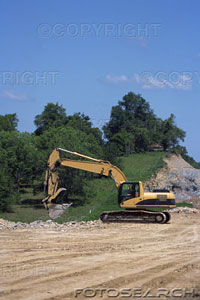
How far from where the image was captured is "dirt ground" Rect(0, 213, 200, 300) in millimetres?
9125

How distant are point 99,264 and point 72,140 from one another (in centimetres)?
3870

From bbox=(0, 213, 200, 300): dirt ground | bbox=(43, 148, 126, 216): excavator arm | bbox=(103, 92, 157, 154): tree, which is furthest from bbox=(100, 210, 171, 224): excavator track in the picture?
bbox=(103, 92, 157, 154): tree

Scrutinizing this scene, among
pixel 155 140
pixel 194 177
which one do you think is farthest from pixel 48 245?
pixel 155 140

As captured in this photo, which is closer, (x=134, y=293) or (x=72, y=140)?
(x=134, y=293)

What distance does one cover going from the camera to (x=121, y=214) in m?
23.1

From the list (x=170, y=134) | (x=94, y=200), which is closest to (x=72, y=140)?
(x=94, y=200)

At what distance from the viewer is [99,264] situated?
11.8 m

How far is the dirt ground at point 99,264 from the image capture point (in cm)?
912

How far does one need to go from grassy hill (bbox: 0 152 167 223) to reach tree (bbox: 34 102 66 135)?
86.2 ft

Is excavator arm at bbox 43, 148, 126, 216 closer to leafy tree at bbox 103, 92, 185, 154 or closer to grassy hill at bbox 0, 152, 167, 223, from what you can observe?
grassy hill at bbox 0, 152, 167, 223

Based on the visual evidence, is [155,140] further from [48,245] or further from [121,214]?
[48,245]

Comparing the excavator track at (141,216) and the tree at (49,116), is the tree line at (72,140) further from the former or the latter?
the excavator track at (141,216)

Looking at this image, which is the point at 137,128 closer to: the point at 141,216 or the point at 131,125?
the point at 131,125

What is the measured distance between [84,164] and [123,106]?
87284 mm
